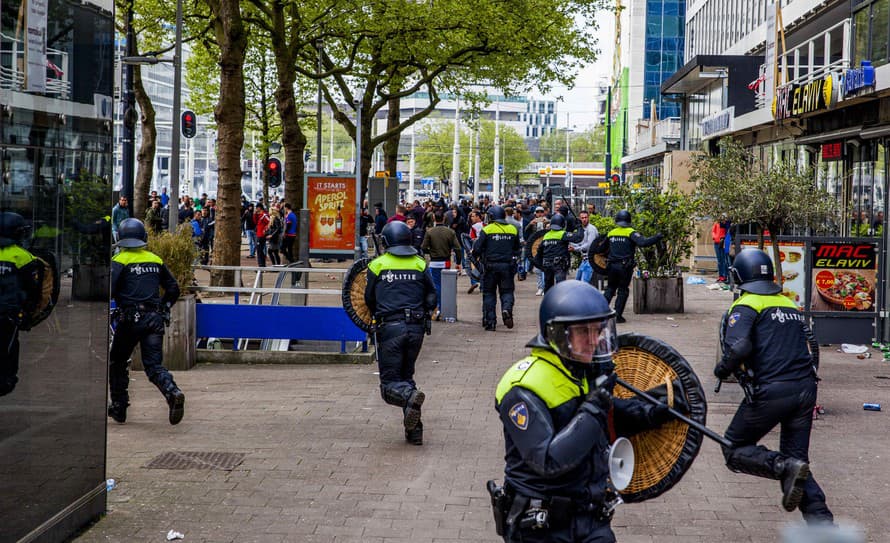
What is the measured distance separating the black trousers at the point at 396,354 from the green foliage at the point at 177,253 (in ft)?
15.9

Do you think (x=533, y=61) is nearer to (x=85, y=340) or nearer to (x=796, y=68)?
(x=796, y=68)

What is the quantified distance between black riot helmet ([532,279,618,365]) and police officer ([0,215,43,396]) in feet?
9.65

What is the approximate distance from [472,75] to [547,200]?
6448mm

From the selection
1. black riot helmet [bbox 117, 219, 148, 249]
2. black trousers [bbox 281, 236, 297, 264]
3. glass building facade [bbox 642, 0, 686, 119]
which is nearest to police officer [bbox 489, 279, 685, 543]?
black riot helmet [bbox 117, 219, 148, 249]

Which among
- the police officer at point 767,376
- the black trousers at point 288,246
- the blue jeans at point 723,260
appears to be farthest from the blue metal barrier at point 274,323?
the blue jeans at point 723,260

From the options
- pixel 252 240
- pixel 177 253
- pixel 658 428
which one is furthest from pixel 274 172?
pixel 658 428

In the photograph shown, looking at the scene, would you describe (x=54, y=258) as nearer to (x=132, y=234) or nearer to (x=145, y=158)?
(x=132, y=234)

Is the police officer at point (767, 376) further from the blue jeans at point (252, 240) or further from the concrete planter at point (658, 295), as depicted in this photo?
the blue jeans at point (252, 240)

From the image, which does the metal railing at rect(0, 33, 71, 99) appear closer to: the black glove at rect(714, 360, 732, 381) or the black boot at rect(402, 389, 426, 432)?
the black boot at rect(402, 389, 426, 432)

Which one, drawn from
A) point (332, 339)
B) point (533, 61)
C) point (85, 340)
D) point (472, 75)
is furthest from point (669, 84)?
point (85, 340)

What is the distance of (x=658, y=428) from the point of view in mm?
4512

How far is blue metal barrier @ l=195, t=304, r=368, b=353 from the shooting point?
13781 mm

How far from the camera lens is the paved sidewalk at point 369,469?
700 cm

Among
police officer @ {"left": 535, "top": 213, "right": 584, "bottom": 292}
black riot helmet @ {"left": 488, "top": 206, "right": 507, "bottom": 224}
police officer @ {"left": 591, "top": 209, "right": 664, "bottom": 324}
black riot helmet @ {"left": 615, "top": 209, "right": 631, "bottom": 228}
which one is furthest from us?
police officer @ {"left": 535, "top": 213, "right": 584, "bottom": 292}
